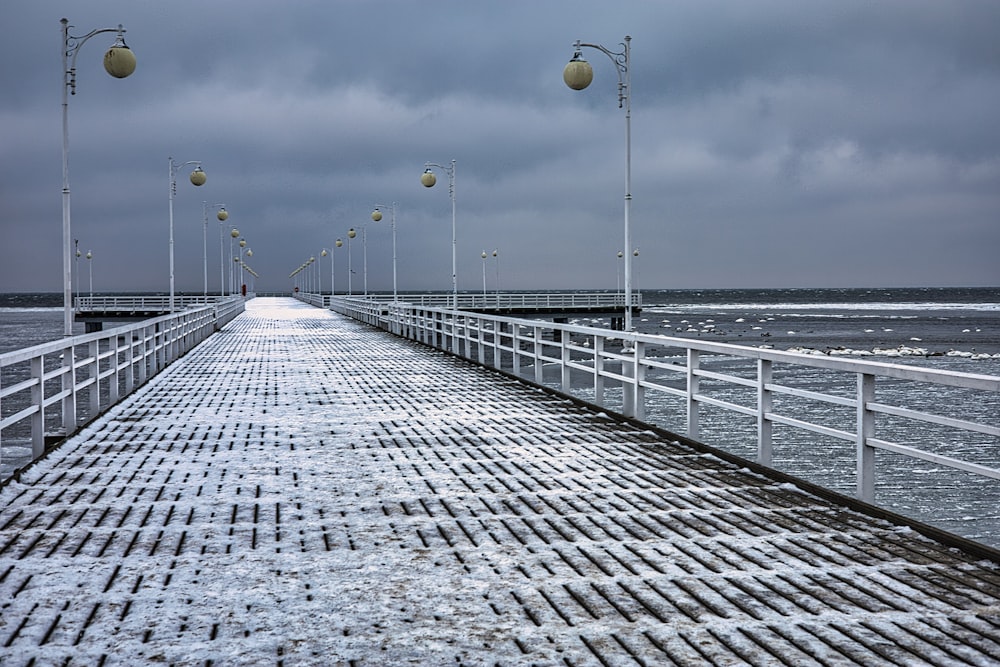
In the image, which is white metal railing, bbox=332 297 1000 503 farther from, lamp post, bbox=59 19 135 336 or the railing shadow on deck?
lamp post, bbox=59 19 135 336

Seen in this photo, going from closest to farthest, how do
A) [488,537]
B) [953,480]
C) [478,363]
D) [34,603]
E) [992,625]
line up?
[992,625] < [34,603] < [488,537] < [953,480] < [478,363]

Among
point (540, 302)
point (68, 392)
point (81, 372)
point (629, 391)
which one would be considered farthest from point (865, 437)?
point (540, 302)

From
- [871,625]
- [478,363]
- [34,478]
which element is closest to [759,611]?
[871,625]

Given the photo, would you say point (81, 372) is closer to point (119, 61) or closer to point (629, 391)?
point (119, 61)

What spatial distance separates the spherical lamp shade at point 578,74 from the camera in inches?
793

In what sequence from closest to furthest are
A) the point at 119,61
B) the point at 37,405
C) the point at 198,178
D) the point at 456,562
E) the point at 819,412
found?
the point at 456,562
the point at 37,405
the point at 119,61
the point at 819,412
the point at 198,178

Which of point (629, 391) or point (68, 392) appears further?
point (629, 391)

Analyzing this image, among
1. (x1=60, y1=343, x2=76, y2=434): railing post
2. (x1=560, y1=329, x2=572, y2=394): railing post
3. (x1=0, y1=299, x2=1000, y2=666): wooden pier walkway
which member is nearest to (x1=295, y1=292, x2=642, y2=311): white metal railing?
(x1=560, y1=329, x2=572, y2=394): railing post

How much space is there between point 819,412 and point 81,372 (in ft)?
114

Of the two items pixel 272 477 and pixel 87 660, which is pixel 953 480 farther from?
pixel 87 660

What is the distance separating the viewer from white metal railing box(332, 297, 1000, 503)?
7.47 meters

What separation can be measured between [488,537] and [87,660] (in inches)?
115

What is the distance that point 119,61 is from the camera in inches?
669

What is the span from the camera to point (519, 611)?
525 cm
